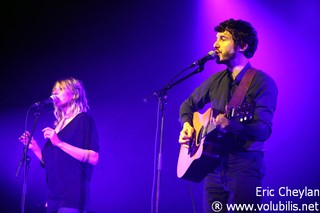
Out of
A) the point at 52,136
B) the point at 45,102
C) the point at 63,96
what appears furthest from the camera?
the point at 63,96

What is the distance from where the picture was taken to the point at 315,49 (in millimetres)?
4660

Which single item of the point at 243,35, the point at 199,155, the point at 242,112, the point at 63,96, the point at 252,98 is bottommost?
the point at 199,155

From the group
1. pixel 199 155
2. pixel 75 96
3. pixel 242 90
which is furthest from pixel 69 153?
pixel 242 90

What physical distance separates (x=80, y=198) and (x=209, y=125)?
1.47 meters

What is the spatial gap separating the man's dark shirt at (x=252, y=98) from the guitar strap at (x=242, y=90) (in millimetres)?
30

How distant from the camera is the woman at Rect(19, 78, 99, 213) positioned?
3.73 metres

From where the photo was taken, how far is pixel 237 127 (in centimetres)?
276

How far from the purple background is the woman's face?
53.4 inches

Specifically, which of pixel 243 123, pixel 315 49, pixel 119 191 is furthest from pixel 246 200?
pixel 119 191

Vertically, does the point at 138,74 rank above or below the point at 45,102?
above

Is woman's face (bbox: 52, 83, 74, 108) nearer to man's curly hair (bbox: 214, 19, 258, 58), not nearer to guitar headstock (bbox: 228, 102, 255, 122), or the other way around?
man's curly hair (bbox: 214, 19, 258, 58)

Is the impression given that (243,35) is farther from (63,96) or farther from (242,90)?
(63,96)

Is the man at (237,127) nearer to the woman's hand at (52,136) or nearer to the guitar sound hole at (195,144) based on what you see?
the guitar sound hole at (195,144)

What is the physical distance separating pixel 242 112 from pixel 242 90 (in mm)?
328
